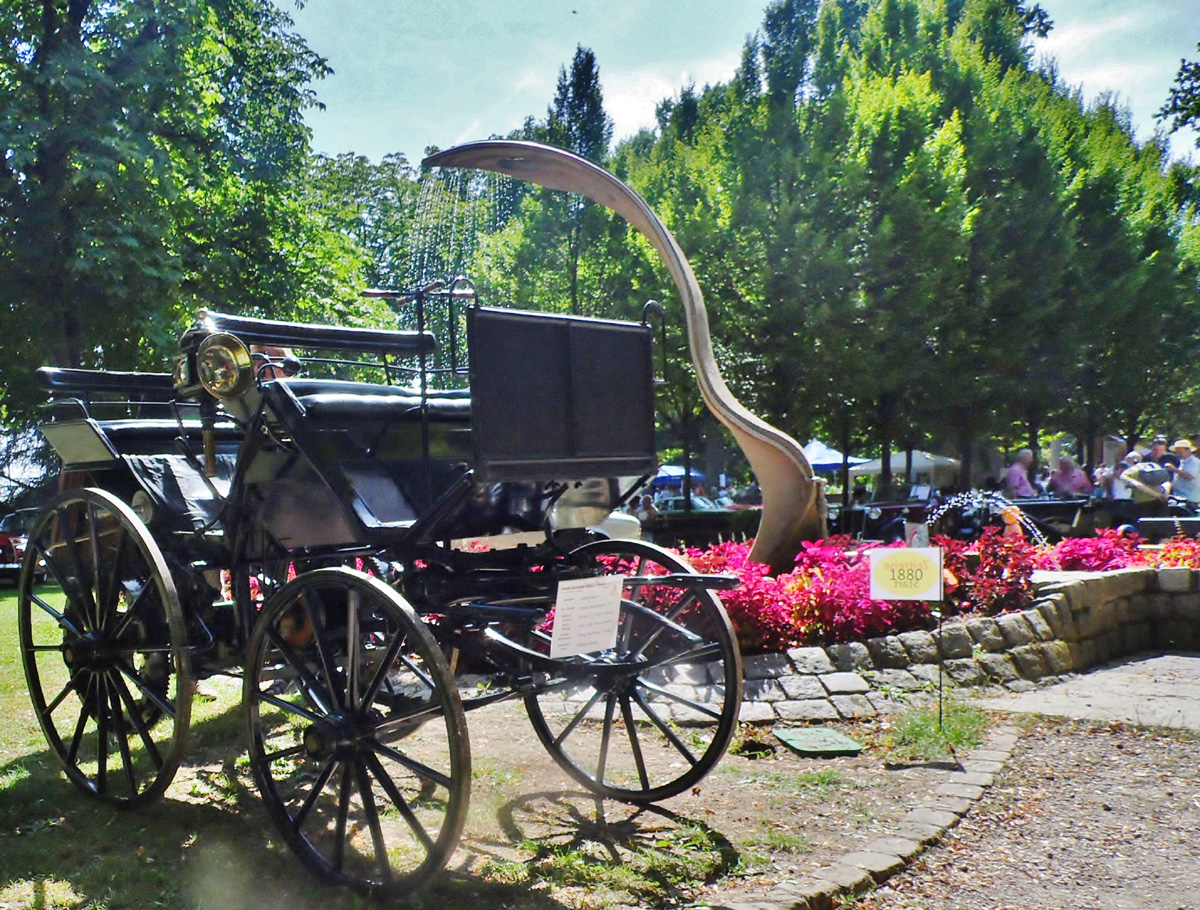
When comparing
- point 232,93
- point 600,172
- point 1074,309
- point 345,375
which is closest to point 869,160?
point 1074,309

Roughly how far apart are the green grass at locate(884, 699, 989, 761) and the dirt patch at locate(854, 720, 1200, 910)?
28cm

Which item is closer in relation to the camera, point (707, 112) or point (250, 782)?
point (250, 782)

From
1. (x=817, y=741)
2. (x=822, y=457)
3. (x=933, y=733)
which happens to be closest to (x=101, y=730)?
(x=817, y=741)

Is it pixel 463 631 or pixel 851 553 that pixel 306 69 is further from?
pixel 463 631

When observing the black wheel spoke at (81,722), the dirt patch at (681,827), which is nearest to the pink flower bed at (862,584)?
the dirt patch at (681,827)

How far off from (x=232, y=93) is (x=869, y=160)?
12.2m

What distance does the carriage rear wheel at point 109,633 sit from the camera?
4660mm

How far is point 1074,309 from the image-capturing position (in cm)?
2500

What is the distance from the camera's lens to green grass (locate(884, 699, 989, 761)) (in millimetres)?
5785

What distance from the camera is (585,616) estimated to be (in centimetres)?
415

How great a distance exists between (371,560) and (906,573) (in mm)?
3094

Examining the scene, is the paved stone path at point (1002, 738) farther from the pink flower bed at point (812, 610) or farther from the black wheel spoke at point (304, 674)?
the black wheel spoke at point (304, 674)

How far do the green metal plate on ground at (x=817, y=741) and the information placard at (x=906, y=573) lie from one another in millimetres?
825

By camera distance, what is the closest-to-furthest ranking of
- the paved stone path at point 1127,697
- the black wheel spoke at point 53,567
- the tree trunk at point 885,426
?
the black wheel spoke at point 53,567
the paved stone path at point 1127,697
the tree trunk at point 885,426
